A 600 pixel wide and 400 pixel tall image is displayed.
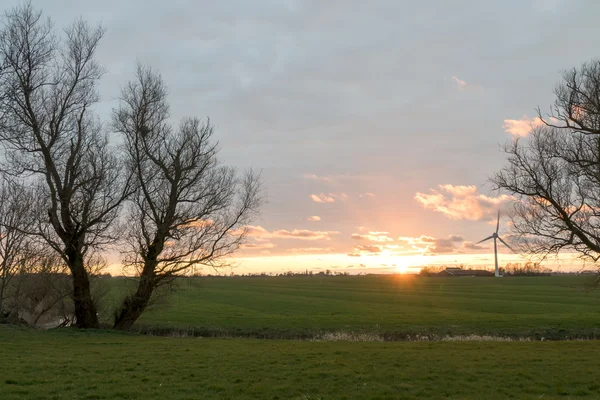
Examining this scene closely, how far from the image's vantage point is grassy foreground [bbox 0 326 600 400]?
40.0 ft

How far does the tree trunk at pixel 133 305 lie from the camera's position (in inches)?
1247

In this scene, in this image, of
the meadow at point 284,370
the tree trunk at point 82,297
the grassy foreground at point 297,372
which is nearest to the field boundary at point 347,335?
the tree trunk at point 82,297

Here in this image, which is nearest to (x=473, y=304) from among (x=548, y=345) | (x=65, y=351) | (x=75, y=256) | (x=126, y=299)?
(x=548, y=345)

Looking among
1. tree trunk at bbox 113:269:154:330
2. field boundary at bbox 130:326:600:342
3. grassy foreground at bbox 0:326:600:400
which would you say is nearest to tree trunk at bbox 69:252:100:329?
tree trunk at bbox 113:269:154:330

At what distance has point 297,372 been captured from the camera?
48.4 feet

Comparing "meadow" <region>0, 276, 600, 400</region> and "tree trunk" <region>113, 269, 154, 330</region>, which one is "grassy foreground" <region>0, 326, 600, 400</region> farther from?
"tree trunk" <region>113, 269, 154, 330</region>

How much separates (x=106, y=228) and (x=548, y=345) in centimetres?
2602

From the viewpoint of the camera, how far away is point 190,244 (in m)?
32.3

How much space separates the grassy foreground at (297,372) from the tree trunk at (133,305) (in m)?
9.98

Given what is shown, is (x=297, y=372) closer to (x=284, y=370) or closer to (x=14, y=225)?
(x=284, y=370)

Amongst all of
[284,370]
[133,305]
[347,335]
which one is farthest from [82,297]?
[284,370]

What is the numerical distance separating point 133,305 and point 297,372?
2109 cm

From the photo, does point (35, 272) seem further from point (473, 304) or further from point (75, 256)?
point (473, 304)

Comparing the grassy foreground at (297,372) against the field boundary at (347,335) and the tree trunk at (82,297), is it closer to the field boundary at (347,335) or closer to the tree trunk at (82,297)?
the tree trunk at (82,297)
